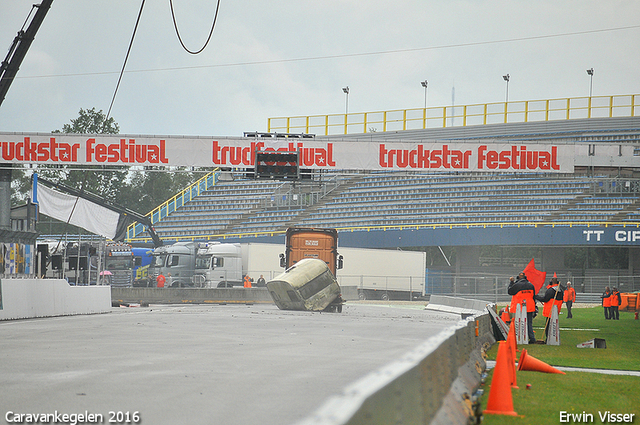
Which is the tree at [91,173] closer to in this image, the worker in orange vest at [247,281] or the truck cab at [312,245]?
the worker in orange vest at [247,281]

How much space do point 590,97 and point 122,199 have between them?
5881cm

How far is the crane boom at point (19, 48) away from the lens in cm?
2058

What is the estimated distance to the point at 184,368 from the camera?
10.1 metres

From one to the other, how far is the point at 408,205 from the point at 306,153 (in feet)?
95.0

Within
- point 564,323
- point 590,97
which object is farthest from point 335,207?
point 564,323

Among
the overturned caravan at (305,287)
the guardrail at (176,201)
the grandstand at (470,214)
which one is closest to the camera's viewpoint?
the overturned caravan at (305,287)

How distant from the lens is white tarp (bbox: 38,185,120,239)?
106 feet

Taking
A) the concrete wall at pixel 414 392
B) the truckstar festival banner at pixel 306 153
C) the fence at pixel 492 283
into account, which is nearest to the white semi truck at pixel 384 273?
the fence at pixel 492 283

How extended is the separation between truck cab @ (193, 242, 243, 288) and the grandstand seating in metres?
10.8

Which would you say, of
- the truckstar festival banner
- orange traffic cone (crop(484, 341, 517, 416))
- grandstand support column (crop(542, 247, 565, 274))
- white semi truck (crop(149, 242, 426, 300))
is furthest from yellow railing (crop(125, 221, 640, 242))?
orange traffic cone (crop(484, 341, 517, 416))

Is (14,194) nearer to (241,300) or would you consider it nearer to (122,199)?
(122,199)

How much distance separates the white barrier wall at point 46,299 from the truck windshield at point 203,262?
1808 centimetres

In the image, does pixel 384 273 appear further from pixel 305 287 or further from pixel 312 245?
pixel 305 287

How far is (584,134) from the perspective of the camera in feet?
169
